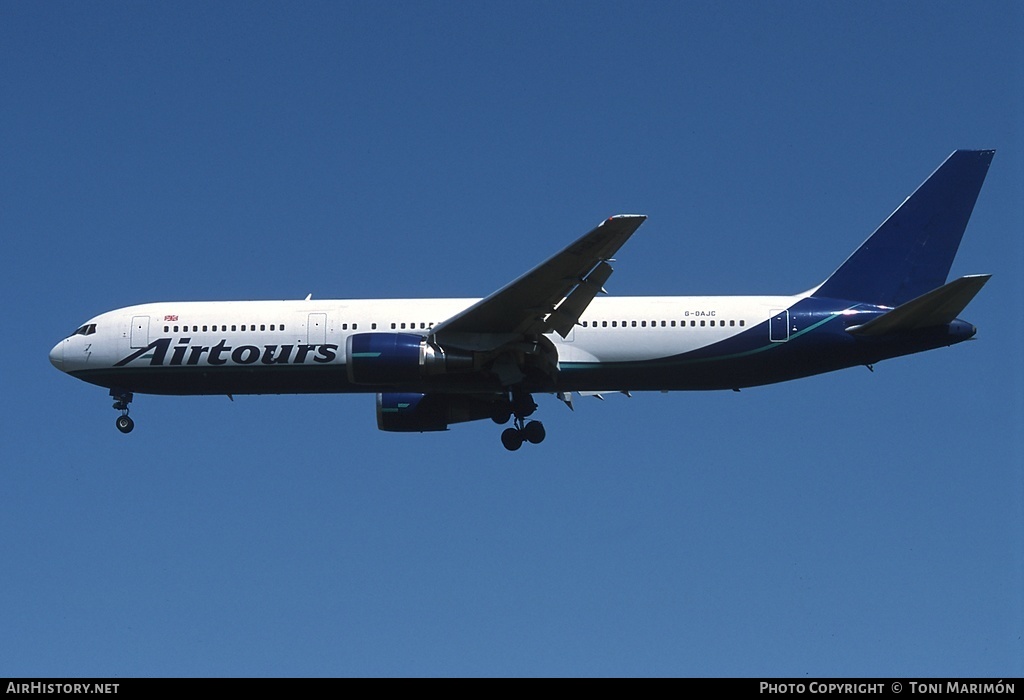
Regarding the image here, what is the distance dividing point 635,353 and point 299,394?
8593mm

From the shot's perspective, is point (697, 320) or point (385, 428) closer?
point (697, 320)

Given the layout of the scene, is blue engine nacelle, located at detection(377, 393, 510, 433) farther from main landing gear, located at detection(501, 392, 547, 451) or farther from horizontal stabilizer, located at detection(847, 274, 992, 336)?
horizontal stabilizer, located at detection(847, 274, 992, 336)

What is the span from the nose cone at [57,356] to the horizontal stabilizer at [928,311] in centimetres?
2014

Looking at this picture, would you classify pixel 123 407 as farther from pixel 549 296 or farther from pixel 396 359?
pixel 549 296

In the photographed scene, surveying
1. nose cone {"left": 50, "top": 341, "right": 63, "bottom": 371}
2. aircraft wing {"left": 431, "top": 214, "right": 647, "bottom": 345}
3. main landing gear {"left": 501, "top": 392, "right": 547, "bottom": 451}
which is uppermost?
nose cone {"left": 50, "top": 341, "right": 63, "bottom": 371}

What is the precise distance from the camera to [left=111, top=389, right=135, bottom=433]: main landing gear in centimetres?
3438

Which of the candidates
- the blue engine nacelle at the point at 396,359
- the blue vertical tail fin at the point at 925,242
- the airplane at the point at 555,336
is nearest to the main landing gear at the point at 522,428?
the airplane at the point at 555,336

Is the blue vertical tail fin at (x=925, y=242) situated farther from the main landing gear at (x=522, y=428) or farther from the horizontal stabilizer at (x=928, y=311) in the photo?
the main landing gear at (x=522, y=428)

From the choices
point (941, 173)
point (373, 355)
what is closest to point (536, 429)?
Result: point (373, 355)

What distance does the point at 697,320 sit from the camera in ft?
104

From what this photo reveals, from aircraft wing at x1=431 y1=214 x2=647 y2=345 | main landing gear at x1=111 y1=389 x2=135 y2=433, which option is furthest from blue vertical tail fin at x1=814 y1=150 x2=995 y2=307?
main landing gear at x1=111 y1=389 x2=135 y2=433

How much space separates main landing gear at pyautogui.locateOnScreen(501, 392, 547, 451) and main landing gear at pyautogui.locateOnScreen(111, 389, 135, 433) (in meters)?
9.91
